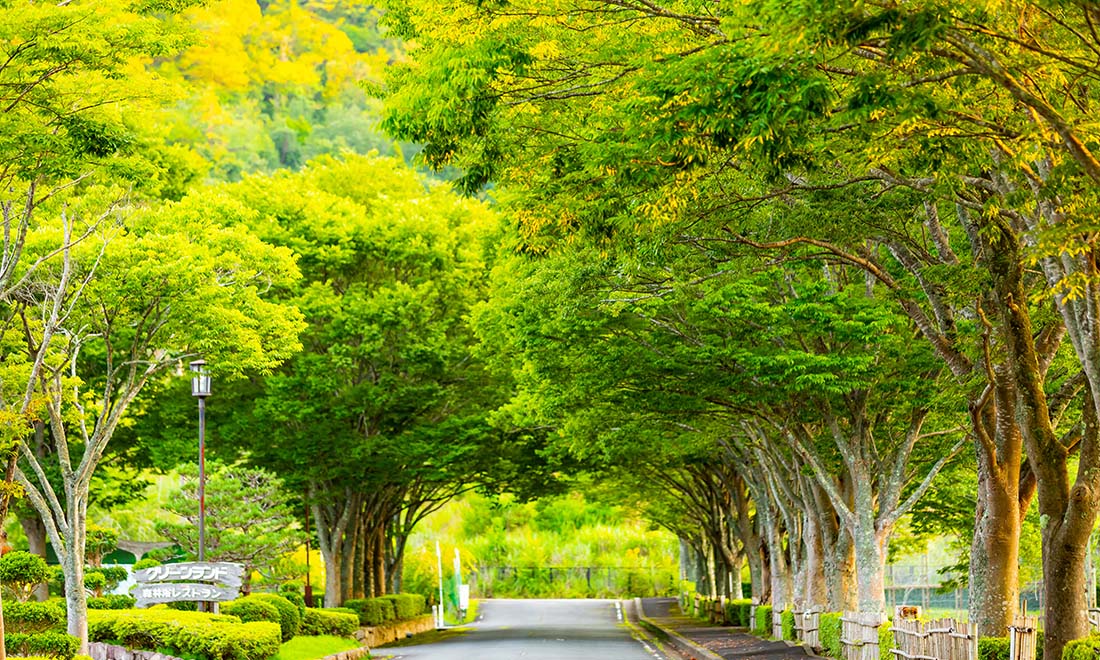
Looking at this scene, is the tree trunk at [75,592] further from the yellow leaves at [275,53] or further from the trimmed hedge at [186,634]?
the yellow leaves at [275,53]

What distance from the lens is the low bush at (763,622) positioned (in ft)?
108

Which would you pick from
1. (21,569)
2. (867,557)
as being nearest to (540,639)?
(21,569)

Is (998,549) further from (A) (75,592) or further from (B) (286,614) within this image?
(B) (286,614)

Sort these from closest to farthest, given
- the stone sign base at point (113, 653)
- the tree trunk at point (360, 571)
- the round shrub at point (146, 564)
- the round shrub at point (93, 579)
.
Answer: the stone sign base at point (113, 653)
the round shrub at point (93, 579)
the round shrub at point (146, 564)
the tree trunk at point (360, 571)

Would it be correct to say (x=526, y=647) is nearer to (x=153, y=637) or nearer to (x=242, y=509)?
(x=242, y=509)

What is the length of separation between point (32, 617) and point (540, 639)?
16.4 metres

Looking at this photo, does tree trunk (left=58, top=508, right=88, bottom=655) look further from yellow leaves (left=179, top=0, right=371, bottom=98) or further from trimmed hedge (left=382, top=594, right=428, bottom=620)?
yellow leaves (left=179, top=0, right=371, bottom=98)

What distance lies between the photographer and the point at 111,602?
29.7 metres

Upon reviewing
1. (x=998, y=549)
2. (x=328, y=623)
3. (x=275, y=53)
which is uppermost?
(x=275, y=53)

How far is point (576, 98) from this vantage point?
13508mm

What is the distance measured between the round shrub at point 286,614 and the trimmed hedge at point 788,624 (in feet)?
35.2

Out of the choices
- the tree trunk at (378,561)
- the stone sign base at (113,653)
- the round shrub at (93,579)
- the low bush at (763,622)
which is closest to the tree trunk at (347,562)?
the tree trunk at (378,561)

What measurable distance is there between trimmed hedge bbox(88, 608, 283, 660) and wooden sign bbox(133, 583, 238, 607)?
1.31ft

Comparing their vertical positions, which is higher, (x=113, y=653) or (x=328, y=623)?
(x=113, y=653)
